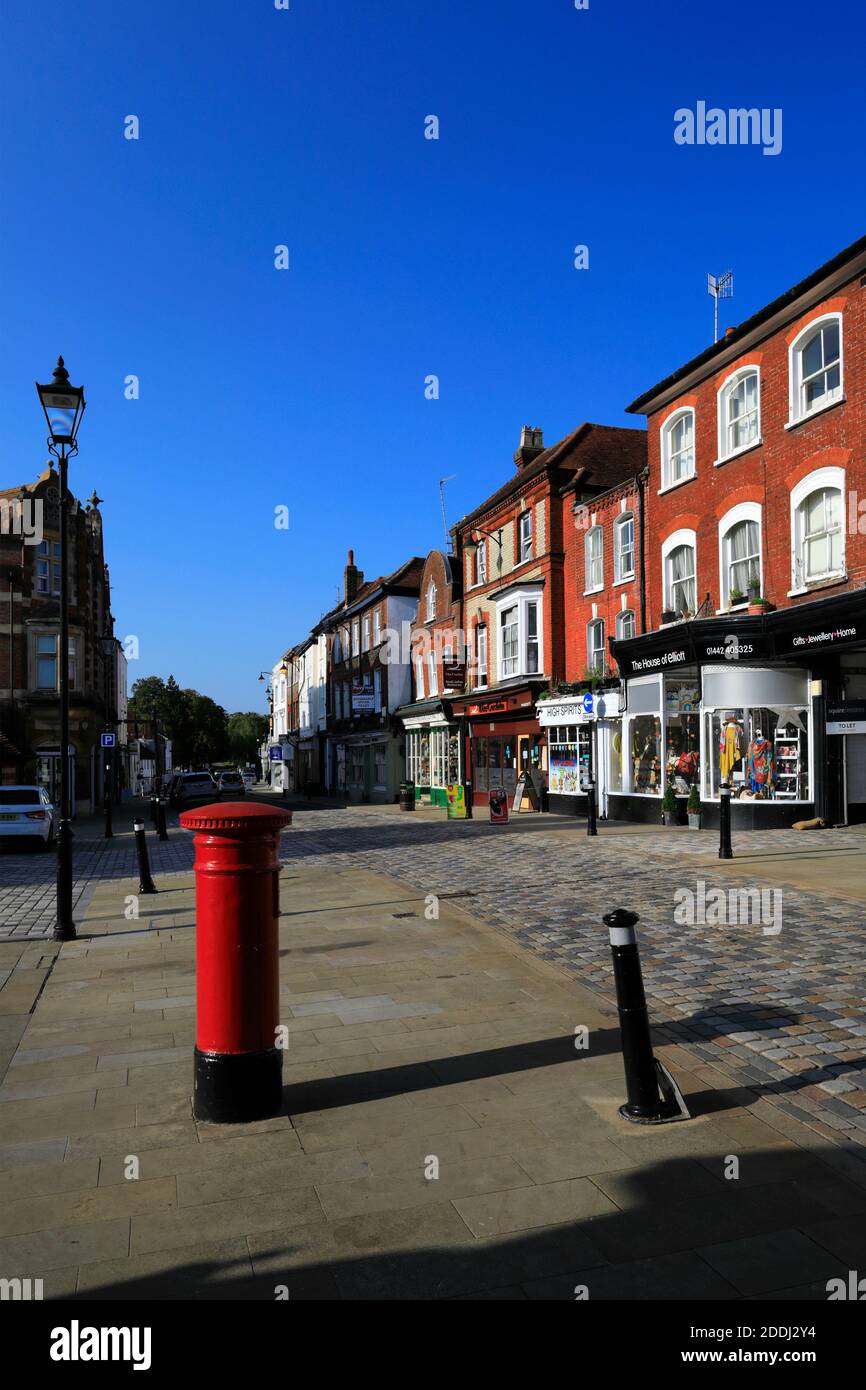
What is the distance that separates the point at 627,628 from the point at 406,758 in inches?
774

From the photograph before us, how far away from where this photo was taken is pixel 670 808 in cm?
2112

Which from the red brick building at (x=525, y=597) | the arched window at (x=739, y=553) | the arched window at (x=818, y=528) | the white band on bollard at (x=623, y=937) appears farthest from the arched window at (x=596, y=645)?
the white band on bollard at (x=623, y=937)

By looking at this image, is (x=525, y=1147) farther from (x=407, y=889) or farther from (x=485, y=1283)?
(x=407, y=889)

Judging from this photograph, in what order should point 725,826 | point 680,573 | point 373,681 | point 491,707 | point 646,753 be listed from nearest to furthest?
1. point 725,826
2. point 680,573
3. point 646,753
4. point 491,707
5. point 373,681

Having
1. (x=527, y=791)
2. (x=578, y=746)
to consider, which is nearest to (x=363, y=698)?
(x=527, y=791)

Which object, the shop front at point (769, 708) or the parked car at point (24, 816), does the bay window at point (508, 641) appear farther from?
the parked car at point (24, 816)

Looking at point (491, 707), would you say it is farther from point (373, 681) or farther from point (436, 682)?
point (373, 681)

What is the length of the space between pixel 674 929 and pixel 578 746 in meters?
18.4

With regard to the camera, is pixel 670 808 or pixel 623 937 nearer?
pixel 623 937

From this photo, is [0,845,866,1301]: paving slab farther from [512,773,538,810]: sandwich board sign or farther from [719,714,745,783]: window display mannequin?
[512,773,538,810]: sandwich board sign

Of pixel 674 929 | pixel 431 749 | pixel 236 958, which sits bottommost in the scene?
pixel 674 929

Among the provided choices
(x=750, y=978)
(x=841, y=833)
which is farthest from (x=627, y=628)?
(x=750, y=978)

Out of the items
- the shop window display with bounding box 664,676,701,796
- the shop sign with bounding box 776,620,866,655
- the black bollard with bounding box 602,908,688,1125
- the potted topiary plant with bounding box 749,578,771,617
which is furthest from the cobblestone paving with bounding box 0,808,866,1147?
the potted topiary plant with bounding box 749,578,771,617
